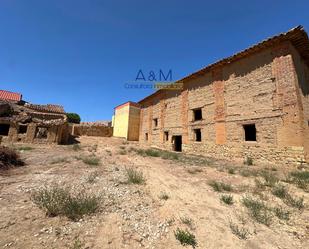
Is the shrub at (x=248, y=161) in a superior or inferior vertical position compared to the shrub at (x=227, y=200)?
superior

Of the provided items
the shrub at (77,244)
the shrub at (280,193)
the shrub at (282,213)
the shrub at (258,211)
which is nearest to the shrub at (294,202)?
the shrub at (280,193)

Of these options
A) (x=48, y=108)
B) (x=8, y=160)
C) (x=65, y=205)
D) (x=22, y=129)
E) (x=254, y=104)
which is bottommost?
(x=65, y=205)

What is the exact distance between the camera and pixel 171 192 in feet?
16.0

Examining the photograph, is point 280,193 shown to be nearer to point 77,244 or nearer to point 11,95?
point 77,244

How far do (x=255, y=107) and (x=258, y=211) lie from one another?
809cm

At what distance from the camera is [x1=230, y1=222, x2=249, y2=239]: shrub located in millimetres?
3051

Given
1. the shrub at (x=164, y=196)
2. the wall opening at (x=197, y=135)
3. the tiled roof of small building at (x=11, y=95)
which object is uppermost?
the tiled roof of small building at (x=11, y=95)

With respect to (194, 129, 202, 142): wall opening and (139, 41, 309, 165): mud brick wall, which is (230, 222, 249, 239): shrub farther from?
(194, 129, 202, 142): wall opening

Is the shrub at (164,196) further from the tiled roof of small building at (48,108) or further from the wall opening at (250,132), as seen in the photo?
the tiled roof of small building at (48,108)

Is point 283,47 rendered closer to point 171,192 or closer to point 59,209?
point 171,192

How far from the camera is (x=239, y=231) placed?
10.4 feet

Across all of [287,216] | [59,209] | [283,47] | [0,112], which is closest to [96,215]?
[59,209]

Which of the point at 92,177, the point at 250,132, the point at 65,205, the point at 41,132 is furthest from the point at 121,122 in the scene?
the point at 65,205

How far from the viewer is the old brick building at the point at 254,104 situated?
9031 mm
